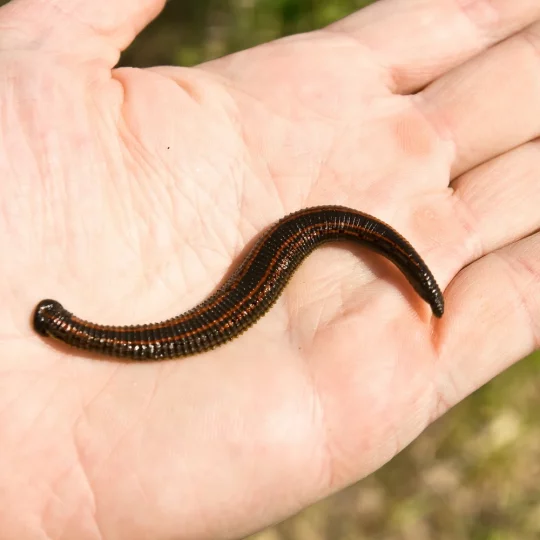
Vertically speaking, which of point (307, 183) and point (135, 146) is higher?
point (135, 146)

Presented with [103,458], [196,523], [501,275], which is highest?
[501,275]

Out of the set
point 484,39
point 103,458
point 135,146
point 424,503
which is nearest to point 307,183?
point 135,146

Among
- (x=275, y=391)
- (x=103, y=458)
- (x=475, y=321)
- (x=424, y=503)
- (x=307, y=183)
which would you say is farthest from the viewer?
(x=424, y=503)

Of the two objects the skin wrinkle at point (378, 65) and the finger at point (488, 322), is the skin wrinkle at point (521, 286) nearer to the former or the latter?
the finger at point (488, 322)

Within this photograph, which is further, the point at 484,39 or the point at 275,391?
the point at 484,39

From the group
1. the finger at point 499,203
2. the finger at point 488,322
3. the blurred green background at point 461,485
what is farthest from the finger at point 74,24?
the blurred green background at point 461,485

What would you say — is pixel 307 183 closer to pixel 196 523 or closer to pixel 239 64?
pixel 239 64

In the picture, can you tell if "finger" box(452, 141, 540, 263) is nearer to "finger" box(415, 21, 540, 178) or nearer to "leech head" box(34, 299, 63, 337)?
"finger" box(415, 21, 540, 178)

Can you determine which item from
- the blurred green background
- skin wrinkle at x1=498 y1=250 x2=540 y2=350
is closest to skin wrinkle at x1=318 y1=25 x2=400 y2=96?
skin wrinkle at x1=498 y1=250 x2=540 y2=350
